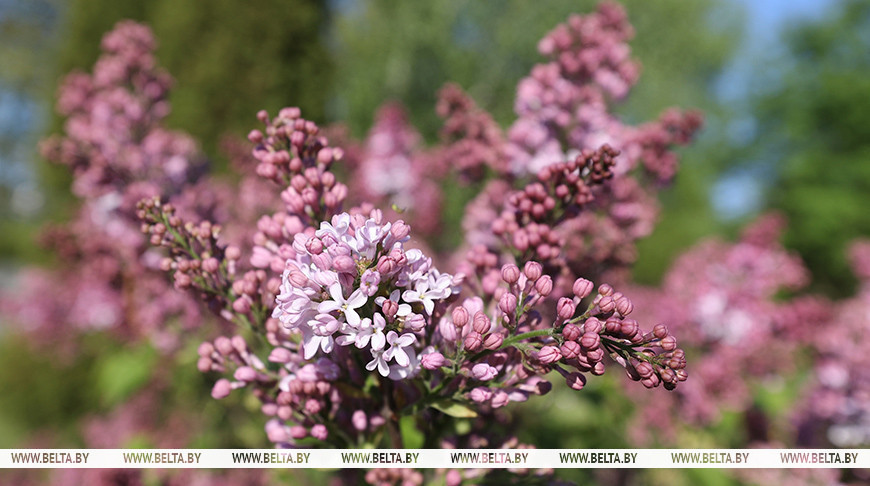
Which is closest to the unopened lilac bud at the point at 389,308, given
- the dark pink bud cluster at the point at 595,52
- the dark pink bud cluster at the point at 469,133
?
the dark pink bud cluster at the point at 469,133

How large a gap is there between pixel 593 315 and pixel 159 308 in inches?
76.2

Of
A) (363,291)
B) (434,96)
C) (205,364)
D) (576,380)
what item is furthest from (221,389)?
(434,96)

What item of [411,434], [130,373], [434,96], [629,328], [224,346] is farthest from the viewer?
[434,96]

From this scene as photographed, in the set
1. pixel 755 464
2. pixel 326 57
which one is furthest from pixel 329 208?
pixel 326 57

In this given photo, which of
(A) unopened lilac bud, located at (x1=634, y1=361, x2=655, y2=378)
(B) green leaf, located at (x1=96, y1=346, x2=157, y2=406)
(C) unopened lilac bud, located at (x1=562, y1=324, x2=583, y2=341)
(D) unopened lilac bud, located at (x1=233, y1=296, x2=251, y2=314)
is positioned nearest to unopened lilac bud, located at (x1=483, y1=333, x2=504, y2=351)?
(C) unopened lilac bud, located at (x1=562, y1=324, x2=583, y2=341)

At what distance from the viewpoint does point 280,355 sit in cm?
107

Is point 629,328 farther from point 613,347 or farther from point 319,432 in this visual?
point 319,432

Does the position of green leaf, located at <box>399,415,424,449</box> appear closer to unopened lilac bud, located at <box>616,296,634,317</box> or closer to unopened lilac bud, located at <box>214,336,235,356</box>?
unopened lilac bud, located at <box>214,336,235,356</box>

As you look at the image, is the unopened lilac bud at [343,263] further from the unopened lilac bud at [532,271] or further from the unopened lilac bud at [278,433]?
the unopened lilac bud at [278,433]

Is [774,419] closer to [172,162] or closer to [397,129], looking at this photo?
[397,129]

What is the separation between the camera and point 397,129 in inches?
157

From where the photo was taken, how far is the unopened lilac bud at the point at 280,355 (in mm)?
1064

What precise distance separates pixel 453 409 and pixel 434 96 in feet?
20.7

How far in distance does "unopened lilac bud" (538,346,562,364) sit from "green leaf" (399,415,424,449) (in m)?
0.44
